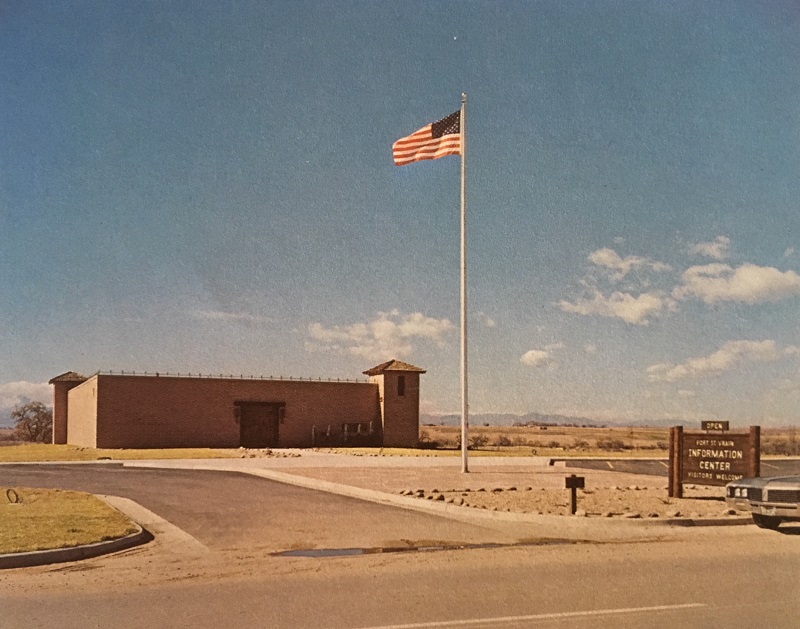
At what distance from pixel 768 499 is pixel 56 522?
12.0 m

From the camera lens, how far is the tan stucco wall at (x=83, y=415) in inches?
1738

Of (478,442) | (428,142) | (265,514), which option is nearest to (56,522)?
(265,514)

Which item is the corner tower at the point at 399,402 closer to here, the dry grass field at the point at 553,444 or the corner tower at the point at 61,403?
the dry grass field at the point at 553,444

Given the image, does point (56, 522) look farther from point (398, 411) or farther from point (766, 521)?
point (398, 411)

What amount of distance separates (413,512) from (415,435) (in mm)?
33136

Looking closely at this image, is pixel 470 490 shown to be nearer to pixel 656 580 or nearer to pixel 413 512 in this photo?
pixel 413 512

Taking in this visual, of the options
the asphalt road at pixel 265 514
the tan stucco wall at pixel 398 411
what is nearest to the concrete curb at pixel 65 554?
the asphalt road at pixel 265 514

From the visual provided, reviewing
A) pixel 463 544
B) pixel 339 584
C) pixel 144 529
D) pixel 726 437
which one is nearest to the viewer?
pixel 339 584

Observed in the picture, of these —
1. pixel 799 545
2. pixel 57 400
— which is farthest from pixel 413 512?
pixel 57 400

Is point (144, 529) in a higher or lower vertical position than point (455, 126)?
lower

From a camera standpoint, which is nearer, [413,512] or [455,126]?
[413,512]

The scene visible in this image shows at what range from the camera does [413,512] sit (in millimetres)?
16594

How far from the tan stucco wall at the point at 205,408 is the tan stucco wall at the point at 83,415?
1.39 feet

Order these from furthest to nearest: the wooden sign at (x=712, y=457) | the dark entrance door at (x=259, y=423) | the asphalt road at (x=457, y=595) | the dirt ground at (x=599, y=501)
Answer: the dark entrance door at (x=259, y=423) < the wooden sign at (x=712, y=457) < the dirt ground at (x=599, y=501) < the asphalt road at (x=457, y=595)
